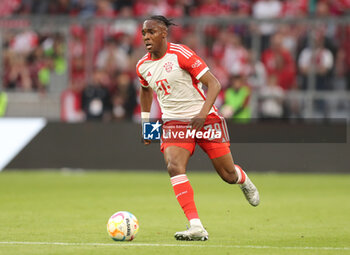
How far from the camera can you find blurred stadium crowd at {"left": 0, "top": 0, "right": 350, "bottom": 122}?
57.3ft

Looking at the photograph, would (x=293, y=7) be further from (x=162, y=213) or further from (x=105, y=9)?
(x=162, y=213)

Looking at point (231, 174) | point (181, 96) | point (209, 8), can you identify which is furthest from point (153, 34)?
point (209, 8)

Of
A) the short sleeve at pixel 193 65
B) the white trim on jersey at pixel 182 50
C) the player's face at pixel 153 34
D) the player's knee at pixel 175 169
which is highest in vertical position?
the player's face at pixel 153 34

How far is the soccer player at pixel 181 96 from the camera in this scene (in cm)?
813

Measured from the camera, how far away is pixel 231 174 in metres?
9.02

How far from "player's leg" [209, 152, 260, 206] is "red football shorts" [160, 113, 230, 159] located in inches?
3.1

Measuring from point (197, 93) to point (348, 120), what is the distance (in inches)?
373

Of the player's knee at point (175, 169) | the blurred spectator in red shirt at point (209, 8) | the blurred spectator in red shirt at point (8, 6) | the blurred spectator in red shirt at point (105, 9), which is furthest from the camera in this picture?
the blurred spectator in red shirt at point (8, 6)

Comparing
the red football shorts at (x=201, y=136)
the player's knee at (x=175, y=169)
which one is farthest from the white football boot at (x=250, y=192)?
the player's knee at (x=175, y=169)

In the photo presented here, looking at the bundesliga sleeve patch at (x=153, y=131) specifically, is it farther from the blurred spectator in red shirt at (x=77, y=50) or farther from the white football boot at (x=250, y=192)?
the blurred spectator in red shirt at (x=77, y=50)

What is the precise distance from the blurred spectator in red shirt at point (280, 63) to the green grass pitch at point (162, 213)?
6.92 feet

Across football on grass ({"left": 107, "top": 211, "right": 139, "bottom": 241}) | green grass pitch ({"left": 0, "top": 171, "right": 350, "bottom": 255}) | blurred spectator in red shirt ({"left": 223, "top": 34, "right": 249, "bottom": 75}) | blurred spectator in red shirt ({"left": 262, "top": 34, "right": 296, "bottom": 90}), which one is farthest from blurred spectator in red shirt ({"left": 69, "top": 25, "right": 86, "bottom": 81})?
football on grass ({"left": 107, "top": 211, "right": 139, "bottom": 241})

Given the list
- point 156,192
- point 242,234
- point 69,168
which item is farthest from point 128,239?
point 69,168

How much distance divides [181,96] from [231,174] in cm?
117
